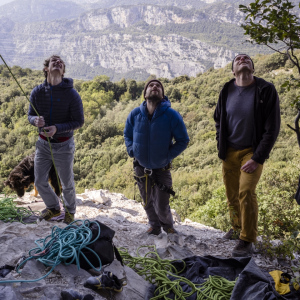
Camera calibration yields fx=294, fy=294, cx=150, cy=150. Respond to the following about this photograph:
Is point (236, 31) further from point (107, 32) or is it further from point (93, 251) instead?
point (93, 251)

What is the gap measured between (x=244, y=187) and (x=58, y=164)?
203 centimetres

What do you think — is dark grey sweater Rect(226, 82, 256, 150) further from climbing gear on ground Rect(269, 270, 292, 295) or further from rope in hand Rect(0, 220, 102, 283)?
rope in hand Rect(0, 220, 102, 283)

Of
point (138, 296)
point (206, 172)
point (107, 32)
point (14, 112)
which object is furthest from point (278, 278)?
point (107, 32)

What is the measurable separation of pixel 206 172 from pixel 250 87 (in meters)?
7.37

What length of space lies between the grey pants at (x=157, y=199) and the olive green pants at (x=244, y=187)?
2.23ft

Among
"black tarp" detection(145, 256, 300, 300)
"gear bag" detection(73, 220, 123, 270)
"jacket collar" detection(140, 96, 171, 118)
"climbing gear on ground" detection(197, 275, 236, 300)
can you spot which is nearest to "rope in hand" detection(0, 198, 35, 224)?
"gear bag" detection(73, 220, 123, 270)

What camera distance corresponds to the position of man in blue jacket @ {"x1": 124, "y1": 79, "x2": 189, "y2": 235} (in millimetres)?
3148

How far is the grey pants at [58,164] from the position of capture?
10.9ft

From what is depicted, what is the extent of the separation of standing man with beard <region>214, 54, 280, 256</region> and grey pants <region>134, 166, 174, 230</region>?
701 millimetres

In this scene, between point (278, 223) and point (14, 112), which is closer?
point (278, 223)

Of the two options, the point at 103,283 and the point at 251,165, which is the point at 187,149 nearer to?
the point at 251,165

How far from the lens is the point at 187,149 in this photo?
14.0m

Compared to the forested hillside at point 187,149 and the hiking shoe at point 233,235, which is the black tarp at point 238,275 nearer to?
the forested hillside at point 187,149

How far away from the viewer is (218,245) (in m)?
3.53
